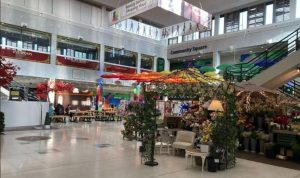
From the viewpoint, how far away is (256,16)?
20.1m

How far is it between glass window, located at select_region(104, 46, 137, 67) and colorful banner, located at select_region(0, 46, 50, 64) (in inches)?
195

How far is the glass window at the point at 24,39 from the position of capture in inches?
664

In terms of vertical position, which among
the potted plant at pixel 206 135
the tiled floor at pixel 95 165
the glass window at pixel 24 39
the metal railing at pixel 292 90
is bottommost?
the tiled floor at pixel 95 165

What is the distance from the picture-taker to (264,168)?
24.7ft

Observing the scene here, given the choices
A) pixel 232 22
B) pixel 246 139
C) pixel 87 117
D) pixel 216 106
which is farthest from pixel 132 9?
pixel 232 22

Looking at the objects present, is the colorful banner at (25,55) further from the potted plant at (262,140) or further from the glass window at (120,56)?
the potted plant at (262,140)

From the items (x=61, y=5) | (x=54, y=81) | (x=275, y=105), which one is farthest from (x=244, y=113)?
(x=61, y=5)

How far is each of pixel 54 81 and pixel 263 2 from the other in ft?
49.2

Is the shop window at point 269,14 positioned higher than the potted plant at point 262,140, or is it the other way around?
the shop window at point 269,14

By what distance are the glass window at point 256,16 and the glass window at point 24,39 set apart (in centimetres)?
1394

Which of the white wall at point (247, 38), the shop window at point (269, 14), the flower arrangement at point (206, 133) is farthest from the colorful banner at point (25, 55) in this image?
the shop window at point (269, 14)

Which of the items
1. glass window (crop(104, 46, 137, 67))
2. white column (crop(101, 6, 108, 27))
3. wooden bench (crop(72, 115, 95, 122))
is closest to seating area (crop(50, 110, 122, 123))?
wooden bench (crop(72, 115, 95, 122))

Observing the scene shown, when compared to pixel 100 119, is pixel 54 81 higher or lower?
higher

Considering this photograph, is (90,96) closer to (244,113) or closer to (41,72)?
(41,72)
